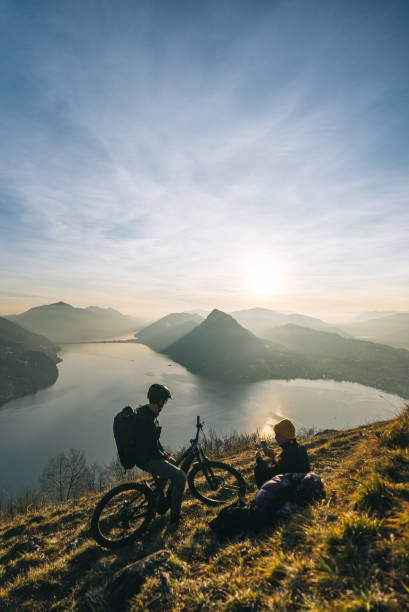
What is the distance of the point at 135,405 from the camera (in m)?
128

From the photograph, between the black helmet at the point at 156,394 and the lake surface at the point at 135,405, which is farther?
the lake surface at the point at 135,405

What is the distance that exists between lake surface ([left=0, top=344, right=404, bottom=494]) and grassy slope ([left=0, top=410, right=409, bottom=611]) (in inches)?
3809

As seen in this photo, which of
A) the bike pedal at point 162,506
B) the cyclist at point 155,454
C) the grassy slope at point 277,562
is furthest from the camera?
the bike pedal at point 162,506

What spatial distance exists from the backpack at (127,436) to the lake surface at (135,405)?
97.8m

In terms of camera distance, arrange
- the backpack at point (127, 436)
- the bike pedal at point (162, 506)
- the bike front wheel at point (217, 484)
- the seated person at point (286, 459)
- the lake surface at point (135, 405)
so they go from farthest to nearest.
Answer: the lake surface at point (135, 405) < the bike front wheel at point (217, 484) < the bike pedal at point (162, 506) < the seated person at point (286, 459) < the backpack at point (127, 436)

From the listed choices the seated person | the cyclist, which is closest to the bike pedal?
the cyclist

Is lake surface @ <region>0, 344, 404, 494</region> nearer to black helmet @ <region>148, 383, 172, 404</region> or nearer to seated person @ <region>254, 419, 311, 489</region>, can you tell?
seated person @ <region>254, 419, 311, 489</region>

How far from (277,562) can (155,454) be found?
3.67 m

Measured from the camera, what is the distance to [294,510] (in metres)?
4.78

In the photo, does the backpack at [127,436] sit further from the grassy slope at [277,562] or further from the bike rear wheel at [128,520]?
the grassy slope at [277,562]

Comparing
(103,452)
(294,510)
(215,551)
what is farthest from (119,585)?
(103,452)

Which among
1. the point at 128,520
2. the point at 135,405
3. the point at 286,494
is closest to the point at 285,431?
the point at 286,494

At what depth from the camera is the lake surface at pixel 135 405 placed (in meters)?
90.8

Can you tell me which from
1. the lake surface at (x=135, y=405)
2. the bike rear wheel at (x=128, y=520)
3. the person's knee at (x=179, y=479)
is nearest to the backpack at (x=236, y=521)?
the person's knee at (x=179, y=479)
